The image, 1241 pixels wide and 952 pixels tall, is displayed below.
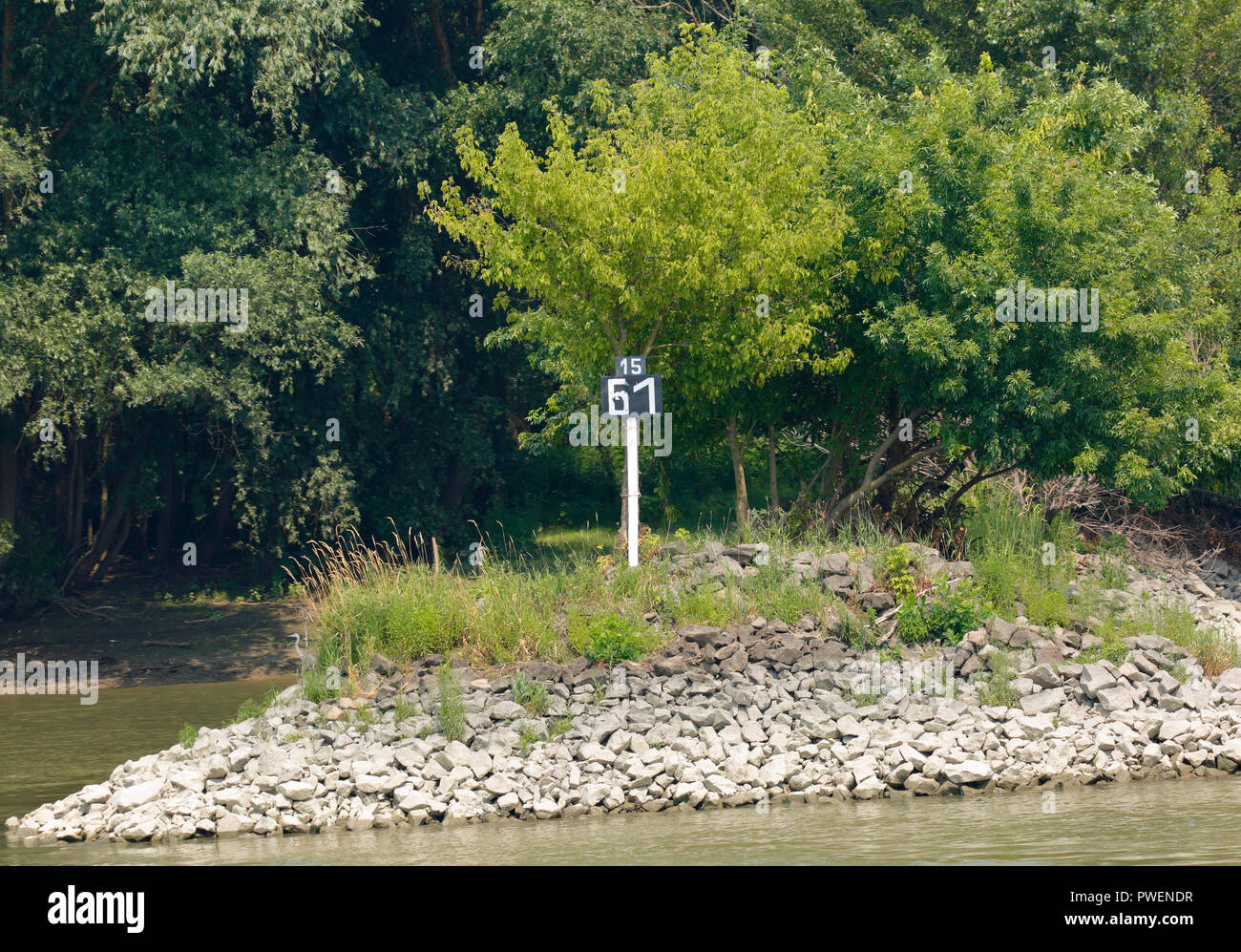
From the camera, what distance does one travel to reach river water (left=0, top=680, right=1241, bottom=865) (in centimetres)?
1036

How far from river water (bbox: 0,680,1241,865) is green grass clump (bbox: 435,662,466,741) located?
5.07 ft

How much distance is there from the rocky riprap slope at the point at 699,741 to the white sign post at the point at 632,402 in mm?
1768

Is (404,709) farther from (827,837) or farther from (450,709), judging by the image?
(827,837)

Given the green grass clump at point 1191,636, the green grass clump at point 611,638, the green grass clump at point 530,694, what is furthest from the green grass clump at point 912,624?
the green grass clump at point 530,694

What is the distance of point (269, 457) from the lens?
82.2ft

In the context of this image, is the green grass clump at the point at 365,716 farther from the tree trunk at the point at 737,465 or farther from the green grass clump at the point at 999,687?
the tree trunk at the point at 737,465

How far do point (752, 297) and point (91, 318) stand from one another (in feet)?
33.4

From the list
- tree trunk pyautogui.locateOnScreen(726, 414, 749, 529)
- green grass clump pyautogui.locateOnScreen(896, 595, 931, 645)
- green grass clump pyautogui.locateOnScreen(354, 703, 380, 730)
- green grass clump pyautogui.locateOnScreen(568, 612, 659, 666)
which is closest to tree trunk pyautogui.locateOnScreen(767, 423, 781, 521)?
tree trunk pyautogui.locateOnScreen(726, 414, 749, 529)

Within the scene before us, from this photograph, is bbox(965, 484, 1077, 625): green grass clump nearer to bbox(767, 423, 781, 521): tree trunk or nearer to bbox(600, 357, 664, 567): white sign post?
bbox(767, 423, 781, 521): tree trunk

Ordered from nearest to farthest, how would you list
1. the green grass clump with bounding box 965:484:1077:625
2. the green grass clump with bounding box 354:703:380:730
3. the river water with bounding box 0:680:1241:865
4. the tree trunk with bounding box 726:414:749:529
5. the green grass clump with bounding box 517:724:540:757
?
the river water with bounding box 0:680:1241:865, the green grass clump with bounding box 517:724:540:757, the green grass clump with bounding box 354:703:380:730, the green grass clump with bounding box 965:484:1077:625, the tree trunk with bounding box 726:414:749:529

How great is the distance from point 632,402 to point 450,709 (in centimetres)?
443

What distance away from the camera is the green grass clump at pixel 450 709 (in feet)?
43.8

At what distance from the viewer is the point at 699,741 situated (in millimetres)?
13164
